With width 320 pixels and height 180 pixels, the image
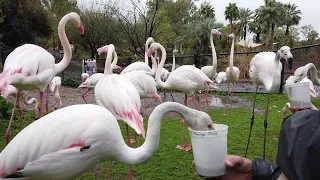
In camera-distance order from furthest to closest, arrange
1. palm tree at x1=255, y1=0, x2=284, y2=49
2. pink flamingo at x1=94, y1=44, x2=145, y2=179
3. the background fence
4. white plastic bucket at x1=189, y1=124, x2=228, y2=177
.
→ palm tree at x1=255, y1=0, x2=284, y2=49
the background fence
pink flamingo at x1=94, y1=44, x2=145, y2=179
white plastic bucket at x1=189, y1=124, x2=228, y2=177

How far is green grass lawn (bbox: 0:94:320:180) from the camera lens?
13.6 ft

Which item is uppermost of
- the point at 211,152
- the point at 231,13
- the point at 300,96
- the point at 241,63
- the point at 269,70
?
the point at 231,13

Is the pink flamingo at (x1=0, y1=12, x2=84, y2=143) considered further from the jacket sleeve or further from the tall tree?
the tall tree

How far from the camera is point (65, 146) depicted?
228cm

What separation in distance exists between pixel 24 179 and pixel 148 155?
37.5 inches

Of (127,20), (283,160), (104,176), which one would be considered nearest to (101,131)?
(283,160)

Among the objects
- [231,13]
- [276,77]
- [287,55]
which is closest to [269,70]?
[276,77]

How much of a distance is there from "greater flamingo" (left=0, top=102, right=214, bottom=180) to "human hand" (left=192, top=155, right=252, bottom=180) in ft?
1.96

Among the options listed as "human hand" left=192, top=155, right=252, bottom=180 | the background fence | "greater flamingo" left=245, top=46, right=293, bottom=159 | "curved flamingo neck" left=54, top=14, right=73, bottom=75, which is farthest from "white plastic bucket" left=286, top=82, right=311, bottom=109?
the background fence

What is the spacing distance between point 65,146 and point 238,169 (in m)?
1.25

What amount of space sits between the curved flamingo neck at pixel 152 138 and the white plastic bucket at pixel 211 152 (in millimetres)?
426

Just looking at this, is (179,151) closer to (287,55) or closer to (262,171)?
(287,55)

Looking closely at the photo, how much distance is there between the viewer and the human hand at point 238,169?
1771 millimetres

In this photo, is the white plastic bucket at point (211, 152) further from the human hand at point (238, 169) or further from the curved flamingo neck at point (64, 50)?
the curved flamingo neck at point (64, 50)
